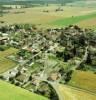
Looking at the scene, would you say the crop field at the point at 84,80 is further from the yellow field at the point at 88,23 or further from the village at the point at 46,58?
the yellow field at the point at 88,23

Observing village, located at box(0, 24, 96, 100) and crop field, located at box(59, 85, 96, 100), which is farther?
village, located at box(0, 24, 96, 100)

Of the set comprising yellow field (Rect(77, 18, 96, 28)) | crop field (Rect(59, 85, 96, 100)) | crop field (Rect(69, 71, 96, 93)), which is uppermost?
yellow field (Rect(77, 18, 96, 28))

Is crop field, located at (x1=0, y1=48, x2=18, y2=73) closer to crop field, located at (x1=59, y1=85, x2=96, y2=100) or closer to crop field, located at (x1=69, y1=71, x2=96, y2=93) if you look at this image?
crop field, located at (x1=69, y1=71, x2=96, y2=93)

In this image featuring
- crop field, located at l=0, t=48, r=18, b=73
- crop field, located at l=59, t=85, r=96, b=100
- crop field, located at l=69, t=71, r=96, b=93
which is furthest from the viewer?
crop field, located at l=0, t=48, r=18, b=73

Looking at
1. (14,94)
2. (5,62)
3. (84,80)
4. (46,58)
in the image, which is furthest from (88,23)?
(14,94)

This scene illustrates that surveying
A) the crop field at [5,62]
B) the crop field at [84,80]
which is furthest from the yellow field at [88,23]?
the crop field at [84,80]


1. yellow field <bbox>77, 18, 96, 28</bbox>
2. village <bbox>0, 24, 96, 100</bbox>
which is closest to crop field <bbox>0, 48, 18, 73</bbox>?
village <bbox>0, 24, 96, 100</bbox>

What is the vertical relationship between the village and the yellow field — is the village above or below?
below
